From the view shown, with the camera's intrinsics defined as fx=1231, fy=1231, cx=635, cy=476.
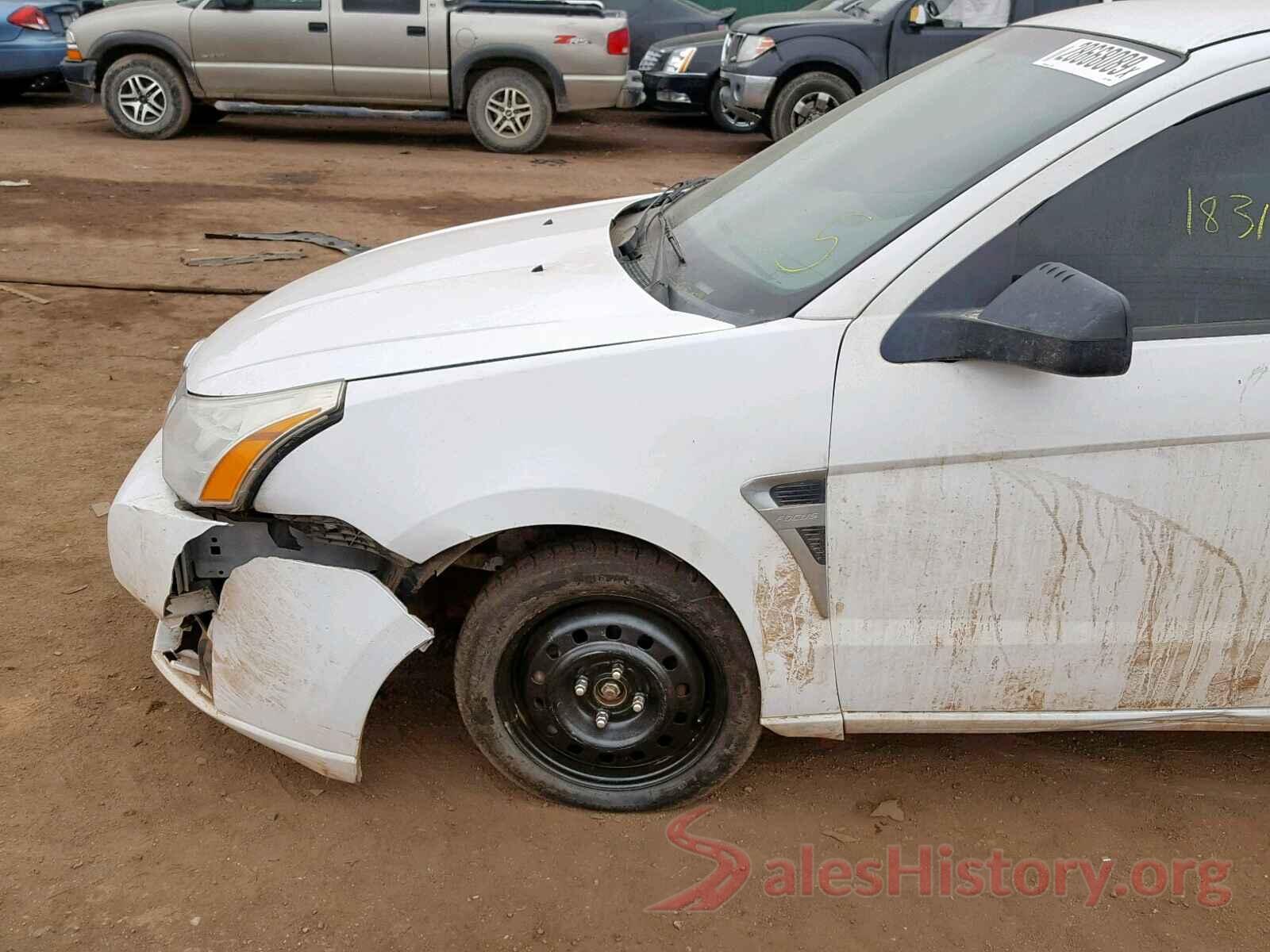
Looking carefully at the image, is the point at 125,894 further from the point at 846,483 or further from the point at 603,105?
the point at 603,105

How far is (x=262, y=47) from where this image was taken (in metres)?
11.2

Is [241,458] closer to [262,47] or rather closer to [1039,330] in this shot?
[1039,330]

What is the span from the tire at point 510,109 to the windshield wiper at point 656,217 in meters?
8.31

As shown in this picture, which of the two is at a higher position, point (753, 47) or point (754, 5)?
point (754, 5)

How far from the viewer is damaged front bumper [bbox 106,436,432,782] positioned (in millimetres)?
2684

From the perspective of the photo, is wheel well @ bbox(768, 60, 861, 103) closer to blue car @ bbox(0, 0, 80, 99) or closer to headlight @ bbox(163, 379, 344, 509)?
blue car @ bbox(0, 0, 80, 99)

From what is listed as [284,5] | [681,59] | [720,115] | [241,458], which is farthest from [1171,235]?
[720,115]

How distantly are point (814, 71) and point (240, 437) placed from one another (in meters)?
10.1

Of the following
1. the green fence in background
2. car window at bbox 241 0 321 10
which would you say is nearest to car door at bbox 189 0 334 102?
car window at bbox 241 0 321 10

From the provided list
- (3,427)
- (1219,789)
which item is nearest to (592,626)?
(1219,789)

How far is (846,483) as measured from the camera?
253 cm

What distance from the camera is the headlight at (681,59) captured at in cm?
1341

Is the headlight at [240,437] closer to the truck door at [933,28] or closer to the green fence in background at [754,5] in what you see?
the truck door at [933,28]

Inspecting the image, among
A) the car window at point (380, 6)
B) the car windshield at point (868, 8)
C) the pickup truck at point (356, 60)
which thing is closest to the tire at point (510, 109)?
the pickup truck at point (356, 60)
